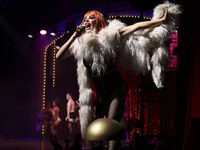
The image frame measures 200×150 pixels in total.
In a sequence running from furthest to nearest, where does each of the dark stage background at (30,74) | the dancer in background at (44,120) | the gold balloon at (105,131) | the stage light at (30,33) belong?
the dancer in background at (44,120) < the stage light at (30,33) < the dark stage background at (30,74) < the gold balloon at (105,131)

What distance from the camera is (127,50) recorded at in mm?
2223

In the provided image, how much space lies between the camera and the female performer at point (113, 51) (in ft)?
6.86

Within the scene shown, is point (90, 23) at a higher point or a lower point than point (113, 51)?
higher

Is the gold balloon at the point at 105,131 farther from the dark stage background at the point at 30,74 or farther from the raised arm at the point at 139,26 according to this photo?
the dark stage background at the point at 30,74

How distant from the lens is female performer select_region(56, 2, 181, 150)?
2.09 meters

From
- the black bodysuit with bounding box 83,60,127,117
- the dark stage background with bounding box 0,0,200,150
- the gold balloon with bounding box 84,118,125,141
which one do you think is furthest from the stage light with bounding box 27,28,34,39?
the gold balloon with bounding box 84,118,125,141

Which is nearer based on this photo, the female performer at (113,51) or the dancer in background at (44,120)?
the female performer at (113,51)

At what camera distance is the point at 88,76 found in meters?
2.32

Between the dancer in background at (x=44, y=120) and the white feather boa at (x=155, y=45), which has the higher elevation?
the white feather boa at (x=155, y=45)

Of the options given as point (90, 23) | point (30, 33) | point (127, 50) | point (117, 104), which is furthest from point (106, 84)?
point (30, 33)

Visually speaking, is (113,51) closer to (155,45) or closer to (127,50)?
(127,50)

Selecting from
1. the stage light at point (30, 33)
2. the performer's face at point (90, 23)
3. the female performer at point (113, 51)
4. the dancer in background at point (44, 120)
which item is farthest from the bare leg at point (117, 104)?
the dancer in background at point (44, 120)

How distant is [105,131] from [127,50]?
75 centimetres

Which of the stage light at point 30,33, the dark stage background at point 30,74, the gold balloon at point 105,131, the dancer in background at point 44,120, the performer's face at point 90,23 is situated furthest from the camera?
the dancer in background at point 44,120
